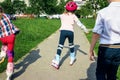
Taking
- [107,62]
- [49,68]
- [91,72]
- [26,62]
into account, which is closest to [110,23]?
[107,62]

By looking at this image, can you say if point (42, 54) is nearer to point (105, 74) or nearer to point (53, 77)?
point (53, 77)

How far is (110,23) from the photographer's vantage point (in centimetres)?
482

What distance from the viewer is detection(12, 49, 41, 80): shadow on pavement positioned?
8.63m

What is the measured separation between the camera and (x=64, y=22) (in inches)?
369

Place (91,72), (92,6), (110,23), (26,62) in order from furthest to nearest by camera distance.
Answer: (92,6) < (26,62) < (91,72) < (110,23)

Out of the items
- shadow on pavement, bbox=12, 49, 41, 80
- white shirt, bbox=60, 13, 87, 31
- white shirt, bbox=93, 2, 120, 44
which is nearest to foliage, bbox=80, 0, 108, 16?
Result: shadow on pavement, bbox=12, 49, 41, 80

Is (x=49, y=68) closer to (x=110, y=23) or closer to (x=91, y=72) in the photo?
(x=91, y=72)

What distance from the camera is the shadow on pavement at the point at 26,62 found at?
8633 millimetres

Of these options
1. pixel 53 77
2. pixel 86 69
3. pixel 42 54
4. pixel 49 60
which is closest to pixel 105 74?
pixel 53 77

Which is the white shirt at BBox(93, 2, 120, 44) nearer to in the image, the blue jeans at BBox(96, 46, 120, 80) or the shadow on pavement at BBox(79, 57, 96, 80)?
the blue jeans at BBox(96, 46, 120, 80)

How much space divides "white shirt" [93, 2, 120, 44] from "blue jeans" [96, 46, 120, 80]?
0.41 feet

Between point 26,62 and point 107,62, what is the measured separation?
205 inches

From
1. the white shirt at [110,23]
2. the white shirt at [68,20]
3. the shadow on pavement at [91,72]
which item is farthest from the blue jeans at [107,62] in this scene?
the white shirt at [68,20]

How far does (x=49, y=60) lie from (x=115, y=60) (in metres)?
5.63
